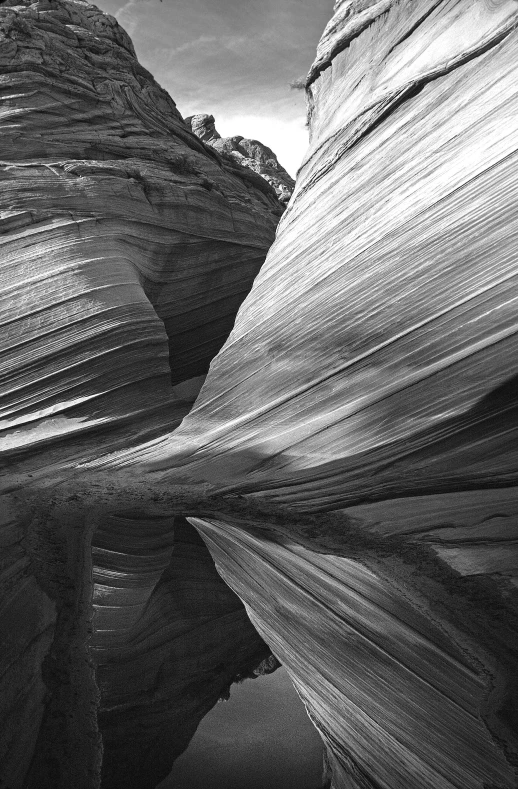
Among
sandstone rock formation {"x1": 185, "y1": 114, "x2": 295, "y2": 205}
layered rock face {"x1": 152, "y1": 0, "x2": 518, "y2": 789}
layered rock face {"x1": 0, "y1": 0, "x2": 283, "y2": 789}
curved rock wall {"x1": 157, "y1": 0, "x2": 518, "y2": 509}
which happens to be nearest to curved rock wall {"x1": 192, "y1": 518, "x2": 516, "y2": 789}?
layered rock face {"x1": 152, "y1": 0, "x2": 518, "y2": 789}

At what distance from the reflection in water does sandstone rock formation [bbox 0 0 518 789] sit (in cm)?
6

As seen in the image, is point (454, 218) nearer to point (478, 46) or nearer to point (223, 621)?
point (478, 46)

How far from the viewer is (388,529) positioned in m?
2.94

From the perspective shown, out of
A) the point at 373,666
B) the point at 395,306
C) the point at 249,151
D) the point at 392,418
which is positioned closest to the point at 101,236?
the point at 395,306

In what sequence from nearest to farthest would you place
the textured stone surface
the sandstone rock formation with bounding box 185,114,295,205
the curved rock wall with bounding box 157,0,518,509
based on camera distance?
the textured stone surface → the curved rock wall with bounding box 157,0,518,509 → the sandstone rock formation with bounding box 185,114,295,205

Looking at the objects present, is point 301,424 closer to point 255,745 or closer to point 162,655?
point 162,655

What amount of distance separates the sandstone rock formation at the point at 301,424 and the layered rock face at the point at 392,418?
0.01 metres

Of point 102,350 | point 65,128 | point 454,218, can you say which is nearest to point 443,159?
point 454,218

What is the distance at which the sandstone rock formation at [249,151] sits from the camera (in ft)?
29.6

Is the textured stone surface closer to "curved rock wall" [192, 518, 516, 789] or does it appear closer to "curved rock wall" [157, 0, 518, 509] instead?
"curved rock wall" [192, 518, 516, 789]

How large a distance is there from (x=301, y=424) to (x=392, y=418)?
0.50m

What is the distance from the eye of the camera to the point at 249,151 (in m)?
9.59

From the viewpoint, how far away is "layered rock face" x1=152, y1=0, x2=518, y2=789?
1.87 meters

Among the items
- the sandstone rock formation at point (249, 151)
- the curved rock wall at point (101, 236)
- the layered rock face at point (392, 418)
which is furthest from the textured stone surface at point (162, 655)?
the sandstone rock formation at point (249, 151)
